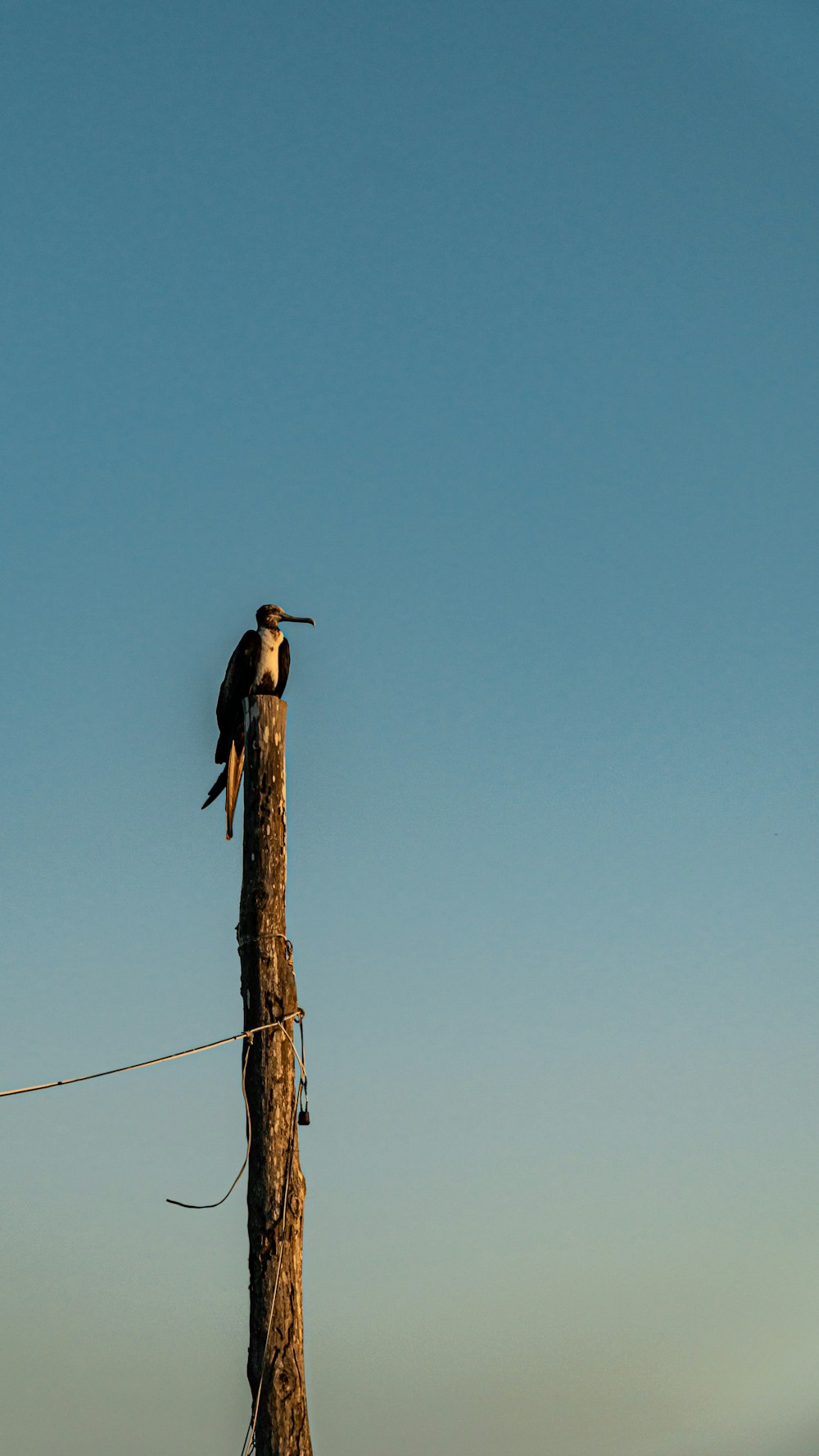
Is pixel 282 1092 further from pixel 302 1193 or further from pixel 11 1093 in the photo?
pixel 11 1093

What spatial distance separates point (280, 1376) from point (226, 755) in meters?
3.84

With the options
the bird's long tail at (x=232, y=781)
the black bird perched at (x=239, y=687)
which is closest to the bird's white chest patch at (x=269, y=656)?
the black bird perched at (x=239, y=687)

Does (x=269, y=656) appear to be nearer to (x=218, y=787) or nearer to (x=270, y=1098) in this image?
(x=218, y=787)

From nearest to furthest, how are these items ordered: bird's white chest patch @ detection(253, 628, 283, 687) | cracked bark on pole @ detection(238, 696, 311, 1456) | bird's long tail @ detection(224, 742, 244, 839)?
1. cracked bark on pole @ detection(238, 696, 311, 1456)
2. bird's long tail @ detection(224, 742, 244, 839)
3. bird's white chest patch @ detection(253, 628, 283, 687)

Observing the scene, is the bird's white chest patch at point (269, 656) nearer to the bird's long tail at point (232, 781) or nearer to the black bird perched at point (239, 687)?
the black bird perched at point (239, 687)

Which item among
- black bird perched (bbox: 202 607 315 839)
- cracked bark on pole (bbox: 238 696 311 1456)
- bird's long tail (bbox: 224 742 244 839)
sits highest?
black bird perched (bbox: 202 607 315 839)

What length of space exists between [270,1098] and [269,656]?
121 inches

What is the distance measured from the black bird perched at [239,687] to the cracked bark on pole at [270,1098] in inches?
24.4

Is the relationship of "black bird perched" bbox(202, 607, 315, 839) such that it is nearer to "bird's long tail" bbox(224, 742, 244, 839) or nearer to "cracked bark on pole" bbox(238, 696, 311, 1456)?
"bird's long tail" bbox(224, 742, 244, 839)

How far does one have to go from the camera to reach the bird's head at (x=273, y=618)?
8930 mm

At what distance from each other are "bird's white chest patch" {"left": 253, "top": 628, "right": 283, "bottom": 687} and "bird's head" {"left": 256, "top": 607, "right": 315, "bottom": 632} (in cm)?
12

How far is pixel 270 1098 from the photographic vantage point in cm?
684

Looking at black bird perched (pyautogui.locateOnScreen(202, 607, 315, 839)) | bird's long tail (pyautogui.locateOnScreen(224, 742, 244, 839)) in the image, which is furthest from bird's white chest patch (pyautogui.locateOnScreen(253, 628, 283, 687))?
bird's long tail (pyautogui.locateOnScreen(224, 742, 244, 839))

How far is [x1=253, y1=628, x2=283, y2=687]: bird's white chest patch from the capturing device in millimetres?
8438
